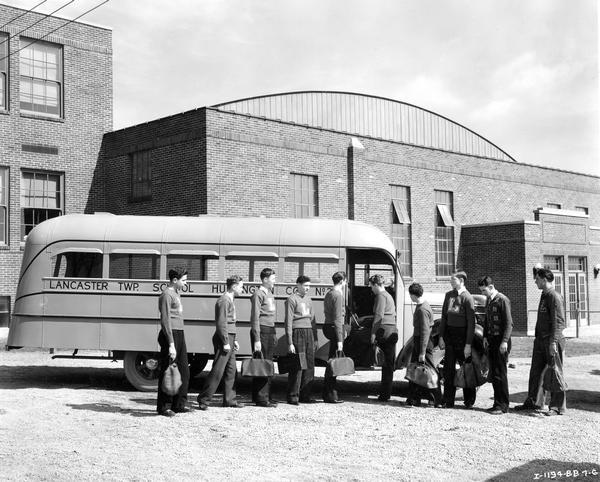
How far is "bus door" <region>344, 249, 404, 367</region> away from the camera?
39.3 ft

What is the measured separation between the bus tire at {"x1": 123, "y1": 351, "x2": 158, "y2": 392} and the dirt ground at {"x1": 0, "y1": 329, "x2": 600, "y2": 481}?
246 mm

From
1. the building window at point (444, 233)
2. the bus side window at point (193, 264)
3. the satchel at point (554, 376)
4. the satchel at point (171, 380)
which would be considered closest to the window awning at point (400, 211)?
the building window at point (444, 233)

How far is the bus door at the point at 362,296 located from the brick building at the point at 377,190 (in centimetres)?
796

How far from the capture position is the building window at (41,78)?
23.0m

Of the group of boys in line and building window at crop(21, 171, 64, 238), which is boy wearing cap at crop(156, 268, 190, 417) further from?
building window at crop(21, 171, 64, 238)

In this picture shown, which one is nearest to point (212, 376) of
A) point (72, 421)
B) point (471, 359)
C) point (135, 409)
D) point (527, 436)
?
point (135, 409)

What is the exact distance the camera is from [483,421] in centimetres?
948

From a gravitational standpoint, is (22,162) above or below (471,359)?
above

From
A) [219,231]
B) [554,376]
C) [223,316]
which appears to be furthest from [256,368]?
[554,376]

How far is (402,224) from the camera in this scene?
2606 cm

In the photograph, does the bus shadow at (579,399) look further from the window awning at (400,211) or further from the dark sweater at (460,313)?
the window awning at (400,211)

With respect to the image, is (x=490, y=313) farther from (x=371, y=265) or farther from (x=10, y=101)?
(x=10, y=101)

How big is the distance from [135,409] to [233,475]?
3892mm

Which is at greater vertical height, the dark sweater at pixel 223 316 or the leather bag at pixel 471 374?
the dark sweater at pixel 223 316
